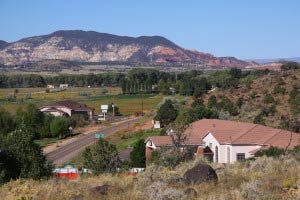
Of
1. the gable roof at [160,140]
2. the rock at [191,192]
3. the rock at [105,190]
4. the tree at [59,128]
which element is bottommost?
the tree at [59,128]

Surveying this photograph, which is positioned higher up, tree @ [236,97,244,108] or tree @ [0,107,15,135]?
tree @ [236,97,244,108]

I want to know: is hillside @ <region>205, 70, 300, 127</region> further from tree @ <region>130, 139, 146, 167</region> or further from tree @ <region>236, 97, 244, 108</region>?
tree @ <region>130, 139, 146, 167</region>

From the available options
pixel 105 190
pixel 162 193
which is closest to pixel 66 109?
pixel 105 190

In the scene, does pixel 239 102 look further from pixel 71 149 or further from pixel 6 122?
pixel 6 122

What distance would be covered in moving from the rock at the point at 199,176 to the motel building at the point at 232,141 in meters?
22.4

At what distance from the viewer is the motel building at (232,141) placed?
3597 centimetres

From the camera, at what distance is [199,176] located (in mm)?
12062

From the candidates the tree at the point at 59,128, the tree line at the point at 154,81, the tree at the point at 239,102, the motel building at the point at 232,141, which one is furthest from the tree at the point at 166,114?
the tree line at the point at 154,81

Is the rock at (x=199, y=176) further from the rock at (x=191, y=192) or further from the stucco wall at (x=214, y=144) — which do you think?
the stucco wall at (x=214, y=144)

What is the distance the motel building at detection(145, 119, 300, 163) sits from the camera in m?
36.0

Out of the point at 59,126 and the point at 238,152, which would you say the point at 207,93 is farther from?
the point at 238,152

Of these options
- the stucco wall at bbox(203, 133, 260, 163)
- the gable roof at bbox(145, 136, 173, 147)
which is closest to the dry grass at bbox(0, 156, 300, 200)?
the stucco wall at bbox(203, 133, 260, 163)

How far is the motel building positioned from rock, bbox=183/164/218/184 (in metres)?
22.4

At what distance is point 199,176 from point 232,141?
2548cm
